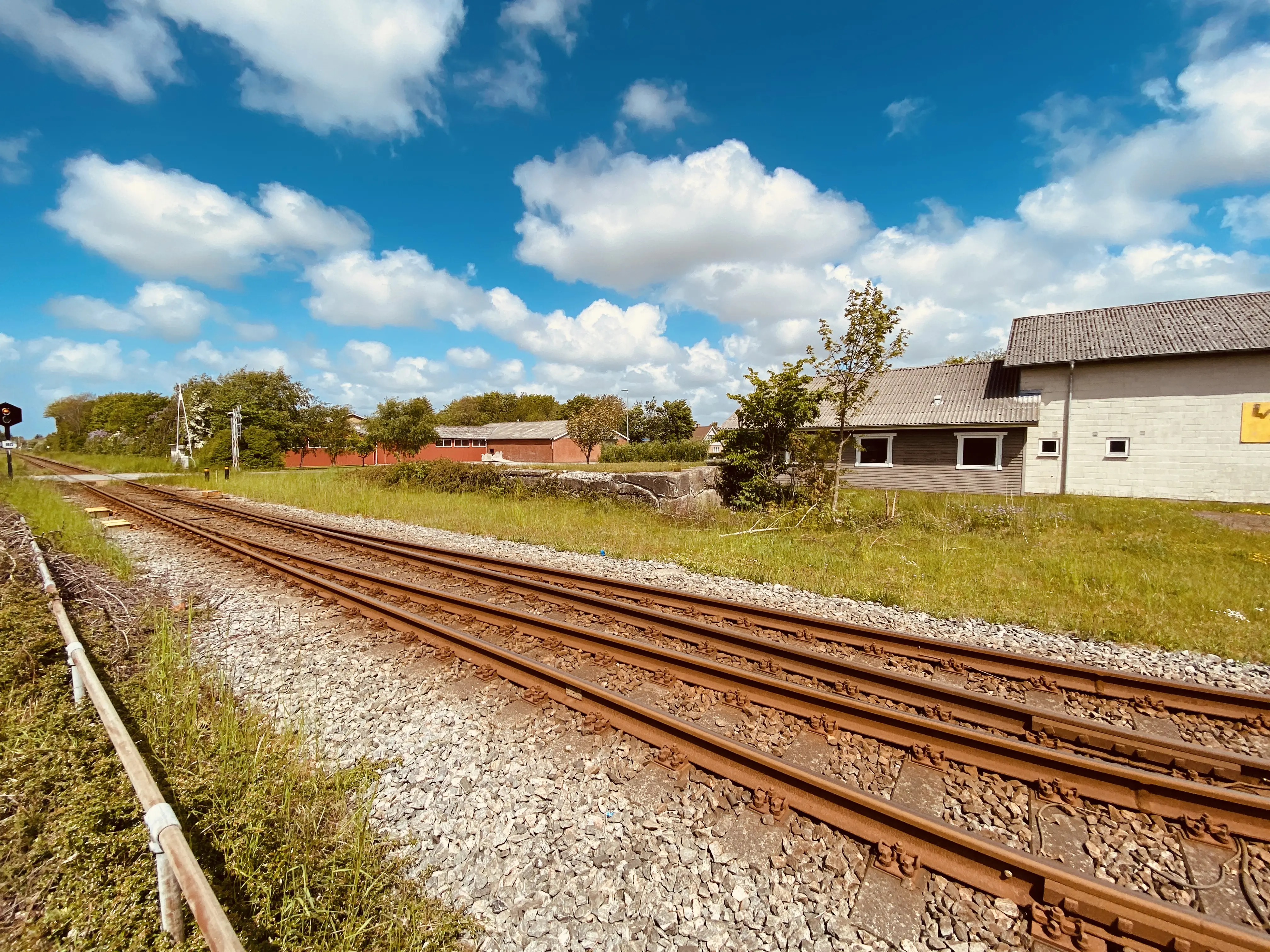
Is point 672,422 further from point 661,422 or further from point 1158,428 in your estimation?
point 1158,428

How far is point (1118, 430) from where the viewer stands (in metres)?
17.8

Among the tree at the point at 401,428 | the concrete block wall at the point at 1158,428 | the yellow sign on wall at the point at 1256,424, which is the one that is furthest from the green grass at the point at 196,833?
the tree at the point at 401,428

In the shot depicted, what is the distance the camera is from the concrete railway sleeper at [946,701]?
3521 mm

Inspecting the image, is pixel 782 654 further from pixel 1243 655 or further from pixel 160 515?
pixel 160 515

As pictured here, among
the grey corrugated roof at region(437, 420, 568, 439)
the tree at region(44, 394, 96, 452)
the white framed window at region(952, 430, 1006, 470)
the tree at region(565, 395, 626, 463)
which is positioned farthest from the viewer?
the tree at region(44, 394, 96, 452)

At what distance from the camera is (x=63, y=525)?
41.2 ft

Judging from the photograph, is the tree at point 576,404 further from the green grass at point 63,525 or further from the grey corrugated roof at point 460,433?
the green grass at point 63,525

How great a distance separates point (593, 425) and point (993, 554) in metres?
40.9

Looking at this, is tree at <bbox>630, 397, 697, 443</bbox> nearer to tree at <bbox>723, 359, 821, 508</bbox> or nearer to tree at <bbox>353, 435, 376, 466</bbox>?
tree at <bbox>353, 435, 376, 466</bbox>

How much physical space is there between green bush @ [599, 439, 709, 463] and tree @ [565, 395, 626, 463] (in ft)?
14.7

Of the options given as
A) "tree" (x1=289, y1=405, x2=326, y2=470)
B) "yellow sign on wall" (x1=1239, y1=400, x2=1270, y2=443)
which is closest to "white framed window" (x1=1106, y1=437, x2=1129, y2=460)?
"yellow sign on wall" (x1=1239, y1=400, x2=1270, y2=443)

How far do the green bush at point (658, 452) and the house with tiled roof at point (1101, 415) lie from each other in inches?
772

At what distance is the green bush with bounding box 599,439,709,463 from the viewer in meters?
40.9

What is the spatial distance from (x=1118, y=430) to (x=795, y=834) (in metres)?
21.3
